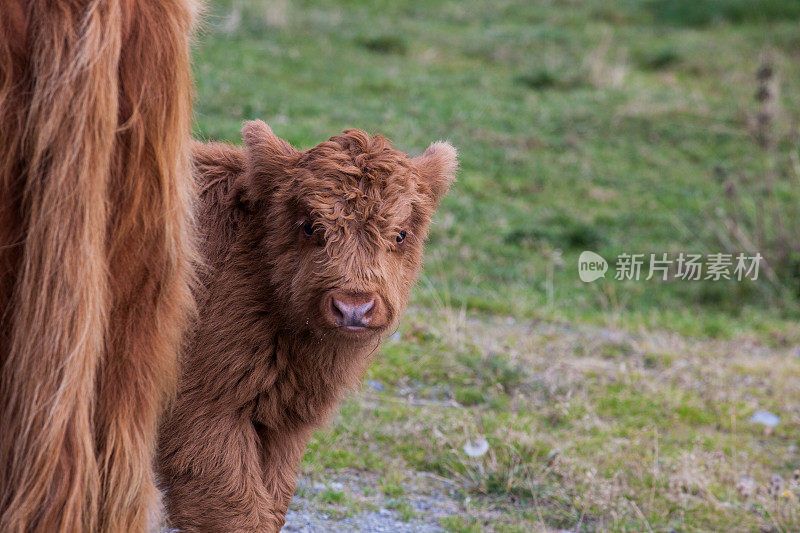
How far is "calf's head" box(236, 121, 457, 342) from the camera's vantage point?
335 centimetres

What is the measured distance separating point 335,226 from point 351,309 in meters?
0.35

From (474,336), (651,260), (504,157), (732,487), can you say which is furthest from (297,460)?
(504,157)

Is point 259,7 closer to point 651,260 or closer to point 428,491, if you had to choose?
point 651,260

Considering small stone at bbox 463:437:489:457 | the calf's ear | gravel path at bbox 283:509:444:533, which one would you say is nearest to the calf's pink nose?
the calf's ear

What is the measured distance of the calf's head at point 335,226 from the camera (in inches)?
132

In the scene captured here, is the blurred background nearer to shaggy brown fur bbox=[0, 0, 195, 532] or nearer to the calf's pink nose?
shaggy brown fur bbox=[0, 0, 195, 532]

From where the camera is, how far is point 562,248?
32.2 feet

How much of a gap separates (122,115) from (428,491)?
3.27 meters

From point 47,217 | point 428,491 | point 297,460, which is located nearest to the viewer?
point 47,217

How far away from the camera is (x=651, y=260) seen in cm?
964

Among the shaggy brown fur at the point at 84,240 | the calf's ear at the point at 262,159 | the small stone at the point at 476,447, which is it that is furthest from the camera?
the small stone at the point at 476,447

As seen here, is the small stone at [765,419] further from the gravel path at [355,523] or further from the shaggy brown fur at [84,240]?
the shaggy brown fur at [84,240]

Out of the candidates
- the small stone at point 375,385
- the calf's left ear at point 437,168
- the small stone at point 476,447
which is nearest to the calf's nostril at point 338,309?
the calf's left ear at point 437,168

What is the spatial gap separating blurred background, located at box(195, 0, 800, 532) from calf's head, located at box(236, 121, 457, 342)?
0.77m
